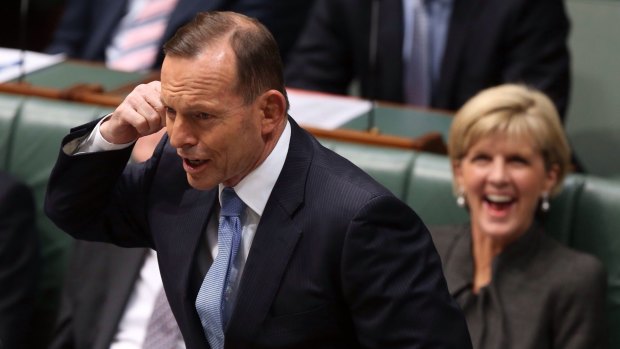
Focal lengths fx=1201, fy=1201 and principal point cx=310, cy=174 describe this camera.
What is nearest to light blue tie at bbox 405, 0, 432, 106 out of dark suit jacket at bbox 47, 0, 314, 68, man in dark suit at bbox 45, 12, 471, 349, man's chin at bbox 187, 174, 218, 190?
dark suit jacket at bbox 47, 0, 314, 68

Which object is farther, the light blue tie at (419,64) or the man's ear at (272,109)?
the light blue tie at (419,64)

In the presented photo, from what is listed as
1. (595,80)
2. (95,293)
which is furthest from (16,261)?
(595,80)

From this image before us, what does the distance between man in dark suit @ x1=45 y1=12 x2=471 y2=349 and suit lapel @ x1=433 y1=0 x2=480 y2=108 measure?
1.49 meters

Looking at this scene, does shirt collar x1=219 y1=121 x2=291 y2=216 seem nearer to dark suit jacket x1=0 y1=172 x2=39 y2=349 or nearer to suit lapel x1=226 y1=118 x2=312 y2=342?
suit lapel x1=226 y1=118 x2=312 y2=342

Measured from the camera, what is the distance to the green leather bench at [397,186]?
2.17 metres

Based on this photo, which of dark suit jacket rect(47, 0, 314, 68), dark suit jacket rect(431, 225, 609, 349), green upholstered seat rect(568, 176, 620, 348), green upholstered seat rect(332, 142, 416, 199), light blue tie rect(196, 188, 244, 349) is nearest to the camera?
light blue tie rect(196, 188, 244, 349)

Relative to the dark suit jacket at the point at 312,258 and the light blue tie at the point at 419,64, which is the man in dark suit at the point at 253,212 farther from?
the light blue tie at the point at 419,64

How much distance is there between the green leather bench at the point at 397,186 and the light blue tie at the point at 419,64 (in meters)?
0.66

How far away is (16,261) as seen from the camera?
242cm

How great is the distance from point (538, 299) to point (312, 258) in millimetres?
810

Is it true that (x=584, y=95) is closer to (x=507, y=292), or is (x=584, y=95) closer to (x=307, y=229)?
(x=507, y=292)

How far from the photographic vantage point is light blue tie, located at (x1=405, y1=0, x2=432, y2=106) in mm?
2930

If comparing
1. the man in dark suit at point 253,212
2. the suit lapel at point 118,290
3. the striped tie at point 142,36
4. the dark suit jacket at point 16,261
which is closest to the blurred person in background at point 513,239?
the suit lapel at point 118,290

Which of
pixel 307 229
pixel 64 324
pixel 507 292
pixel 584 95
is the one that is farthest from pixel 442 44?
pixel 307 229
